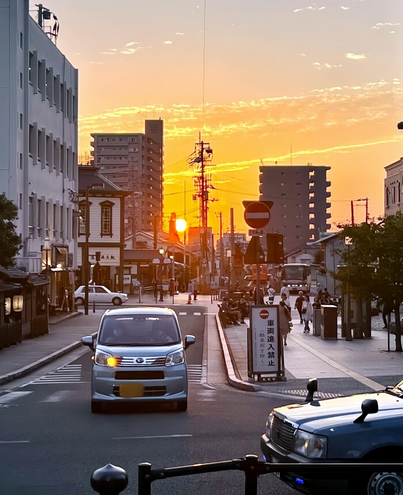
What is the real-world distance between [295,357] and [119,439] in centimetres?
1502

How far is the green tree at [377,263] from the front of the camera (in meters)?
27.5

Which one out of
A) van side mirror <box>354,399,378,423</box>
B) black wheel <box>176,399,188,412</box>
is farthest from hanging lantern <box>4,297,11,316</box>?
van side mirror <box>354,399,378,423</box>

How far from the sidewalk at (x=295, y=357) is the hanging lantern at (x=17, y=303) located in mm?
1341

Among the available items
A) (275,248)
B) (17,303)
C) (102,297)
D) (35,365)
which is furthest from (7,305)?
(102,297)

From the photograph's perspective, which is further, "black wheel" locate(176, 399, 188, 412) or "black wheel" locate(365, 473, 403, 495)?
"black wheel" locate(176, 399, 188, 412)

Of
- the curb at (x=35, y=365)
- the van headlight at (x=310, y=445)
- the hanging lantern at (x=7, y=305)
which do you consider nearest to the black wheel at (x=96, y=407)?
the curb at (x=35, y=365)

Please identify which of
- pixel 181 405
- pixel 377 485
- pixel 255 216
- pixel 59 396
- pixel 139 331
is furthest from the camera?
pixel 255 216

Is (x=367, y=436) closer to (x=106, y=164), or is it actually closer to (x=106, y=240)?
(x=106, y=240)

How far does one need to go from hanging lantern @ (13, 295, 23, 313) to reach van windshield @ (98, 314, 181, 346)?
17.5 metres

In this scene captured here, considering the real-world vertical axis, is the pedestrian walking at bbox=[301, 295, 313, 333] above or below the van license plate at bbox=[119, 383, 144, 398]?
above

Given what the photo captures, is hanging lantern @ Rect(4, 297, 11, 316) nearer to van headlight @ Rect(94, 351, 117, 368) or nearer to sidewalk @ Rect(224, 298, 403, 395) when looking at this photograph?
sidewalk @ Rect(224, 298, 403, 395)

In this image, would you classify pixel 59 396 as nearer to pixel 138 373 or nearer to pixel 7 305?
pixel 138 373

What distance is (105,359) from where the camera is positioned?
49.7 ft

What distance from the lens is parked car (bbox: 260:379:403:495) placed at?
721 centimetres
